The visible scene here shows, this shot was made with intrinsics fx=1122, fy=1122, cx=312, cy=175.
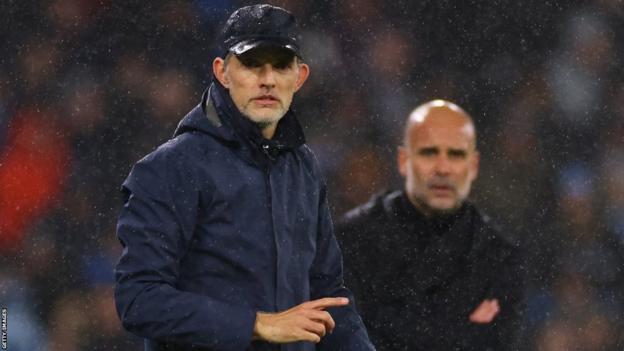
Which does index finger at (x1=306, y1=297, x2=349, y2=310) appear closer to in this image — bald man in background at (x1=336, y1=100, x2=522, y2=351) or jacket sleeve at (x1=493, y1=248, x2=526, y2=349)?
bald man in background at (x1=336, y1=100, x2=522, y2=351)

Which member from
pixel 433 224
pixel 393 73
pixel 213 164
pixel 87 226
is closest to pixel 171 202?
pixel 213 164

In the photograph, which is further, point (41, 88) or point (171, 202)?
point (41, 88)

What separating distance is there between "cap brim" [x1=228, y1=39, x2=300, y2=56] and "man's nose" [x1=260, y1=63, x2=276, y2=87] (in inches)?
1.4

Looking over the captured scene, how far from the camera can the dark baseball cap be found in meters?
1.76

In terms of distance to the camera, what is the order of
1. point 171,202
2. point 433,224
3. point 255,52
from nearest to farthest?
point 171,202 → point 255,52 → point 433,224

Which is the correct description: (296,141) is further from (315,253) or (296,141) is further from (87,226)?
(87,226)

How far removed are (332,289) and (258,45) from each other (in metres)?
0.42

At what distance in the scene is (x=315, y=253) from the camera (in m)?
1.82

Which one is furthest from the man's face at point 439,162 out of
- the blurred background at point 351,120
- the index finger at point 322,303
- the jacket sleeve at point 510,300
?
the index finger at point 322,303

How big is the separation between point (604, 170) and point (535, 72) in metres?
0.53

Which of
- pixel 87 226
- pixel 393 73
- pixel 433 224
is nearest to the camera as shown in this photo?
pixel 433 224

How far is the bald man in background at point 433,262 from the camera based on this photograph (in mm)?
3213

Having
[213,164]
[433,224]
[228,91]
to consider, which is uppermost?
[228,91]

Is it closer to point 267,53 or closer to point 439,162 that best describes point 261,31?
point 267,53
